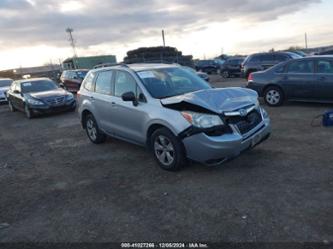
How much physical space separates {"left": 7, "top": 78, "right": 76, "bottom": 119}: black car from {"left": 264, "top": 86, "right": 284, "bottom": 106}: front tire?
292 inches

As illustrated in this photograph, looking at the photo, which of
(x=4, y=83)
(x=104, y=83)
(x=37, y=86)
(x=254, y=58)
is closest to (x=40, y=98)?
(x=37, y=86)

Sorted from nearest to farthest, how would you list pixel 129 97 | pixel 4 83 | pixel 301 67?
pixel 129 97 < pixel 301 67 < pixel 4 83

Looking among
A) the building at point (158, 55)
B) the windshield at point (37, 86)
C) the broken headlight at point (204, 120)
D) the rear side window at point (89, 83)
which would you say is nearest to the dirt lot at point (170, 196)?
the broken headlight at point (204, 120)

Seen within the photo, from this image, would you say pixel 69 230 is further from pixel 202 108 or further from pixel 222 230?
pixel 202 108

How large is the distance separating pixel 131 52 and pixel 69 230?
2864cm

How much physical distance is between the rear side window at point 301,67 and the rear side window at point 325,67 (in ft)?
0.73

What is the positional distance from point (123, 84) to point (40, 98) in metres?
7.44

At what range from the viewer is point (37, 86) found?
44.9ft

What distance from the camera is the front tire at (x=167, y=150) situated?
5.01 metres

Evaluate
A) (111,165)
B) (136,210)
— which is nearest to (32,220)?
(136,210)

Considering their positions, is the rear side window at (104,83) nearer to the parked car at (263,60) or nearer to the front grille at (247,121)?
the front grille at (247,121)

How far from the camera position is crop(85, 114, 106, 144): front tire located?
730 cm

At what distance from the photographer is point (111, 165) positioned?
602 centimetres

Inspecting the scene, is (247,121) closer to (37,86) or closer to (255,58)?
(37,86)
